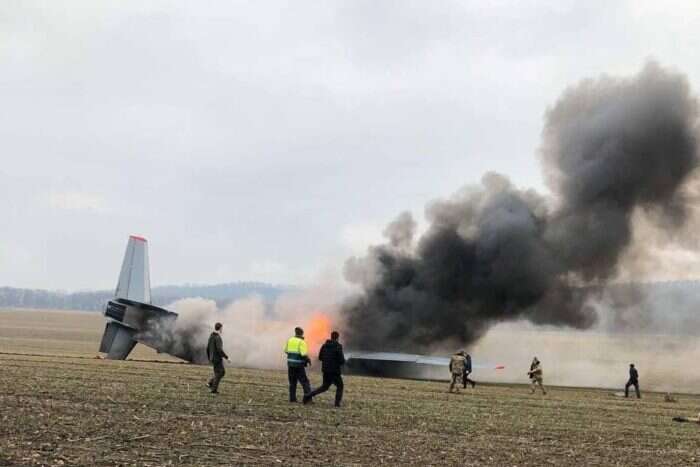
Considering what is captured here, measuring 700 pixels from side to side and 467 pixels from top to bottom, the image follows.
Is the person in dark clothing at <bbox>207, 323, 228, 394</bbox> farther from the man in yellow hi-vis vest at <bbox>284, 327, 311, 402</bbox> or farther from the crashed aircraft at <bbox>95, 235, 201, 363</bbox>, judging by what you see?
the crashed aircraft at <bbox>95, 235, 201, 363</bbox>

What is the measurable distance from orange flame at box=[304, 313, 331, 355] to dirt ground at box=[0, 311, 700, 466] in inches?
655

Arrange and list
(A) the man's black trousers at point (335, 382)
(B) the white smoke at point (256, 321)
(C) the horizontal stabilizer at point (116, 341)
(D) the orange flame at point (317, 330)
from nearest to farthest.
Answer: (A) the man's black trousers at point (335, 382), (C) the horizontal stabilizer at point (116, 341), (B) the white smoke at point (256, 321), (D) the orange flame at point (317, 330)

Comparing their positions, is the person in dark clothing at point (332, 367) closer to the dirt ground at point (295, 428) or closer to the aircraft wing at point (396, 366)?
the dirt ground at point (295, 428)

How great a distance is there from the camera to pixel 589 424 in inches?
738

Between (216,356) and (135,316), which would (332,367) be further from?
(135,316)

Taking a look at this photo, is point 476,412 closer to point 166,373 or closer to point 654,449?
point 654,449

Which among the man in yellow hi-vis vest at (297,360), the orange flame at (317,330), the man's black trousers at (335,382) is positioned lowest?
the man's black trousers at (335,382)

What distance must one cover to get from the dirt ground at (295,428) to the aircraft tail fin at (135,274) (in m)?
17.0

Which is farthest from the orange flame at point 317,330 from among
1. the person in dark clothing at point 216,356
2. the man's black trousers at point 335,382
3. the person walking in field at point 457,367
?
the man's black trousers at point 335,382

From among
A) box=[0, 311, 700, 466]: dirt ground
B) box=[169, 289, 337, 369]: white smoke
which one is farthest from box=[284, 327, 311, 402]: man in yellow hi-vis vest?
box=[169, 289, 337, 369]: white smoke

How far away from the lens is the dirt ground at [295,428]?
12.0 meters

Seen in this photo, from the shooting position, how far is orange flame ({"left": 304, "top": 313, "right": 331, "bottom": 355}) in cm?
4141

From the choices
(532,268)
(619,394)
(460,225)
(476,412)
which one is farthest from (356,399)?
(460,225)

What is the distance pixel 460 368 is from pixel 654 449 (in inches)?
487
